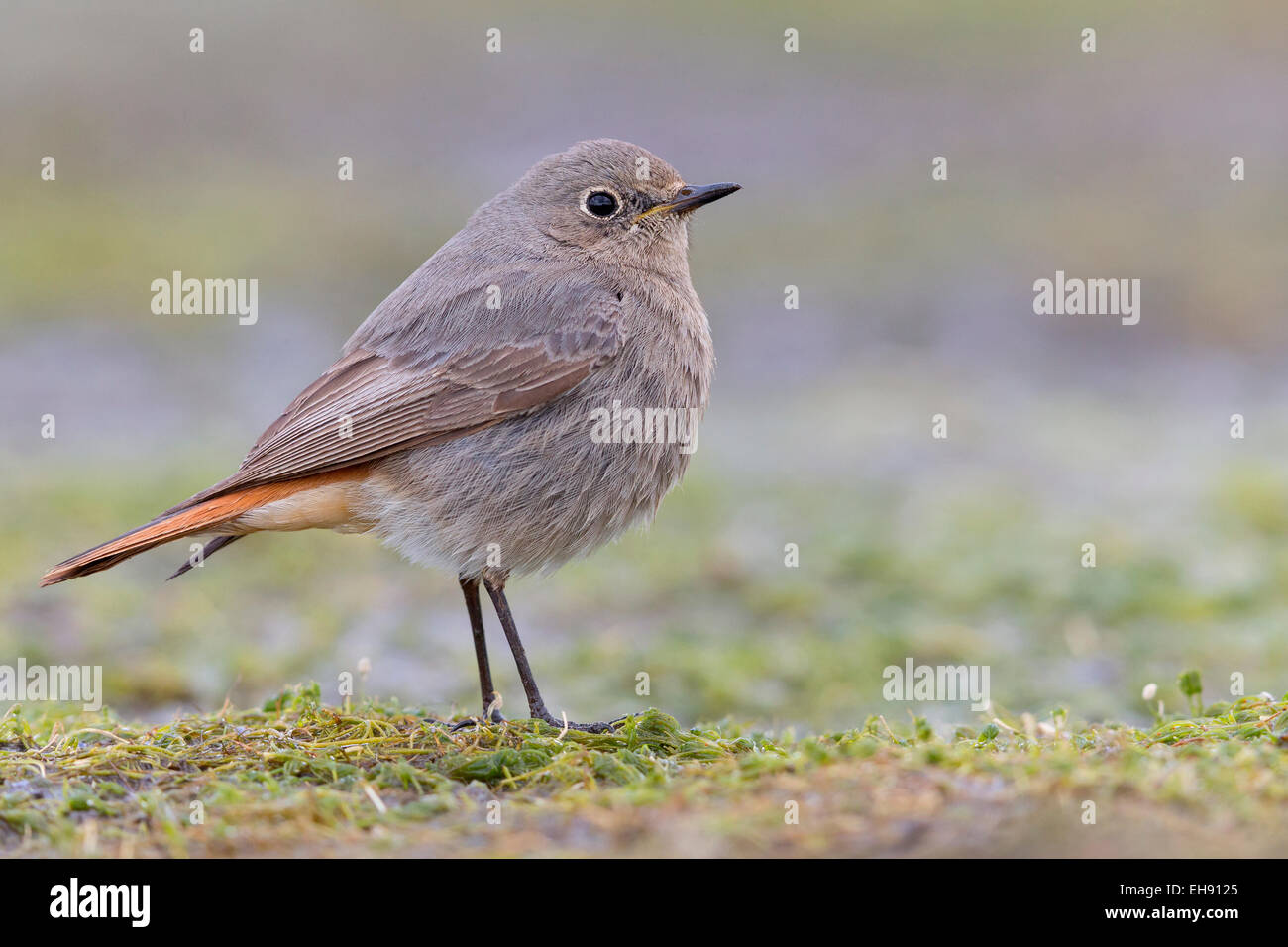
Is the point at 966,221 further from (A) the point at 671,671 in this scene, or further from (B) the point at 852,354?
(A) the point at 671,671

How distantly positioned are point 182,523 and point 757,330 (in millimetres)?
11870

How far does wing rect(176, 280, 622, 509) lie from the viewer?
19.5ft

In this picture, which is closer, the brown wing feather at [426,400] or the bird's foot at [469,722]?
the bird's foot at [469,722]

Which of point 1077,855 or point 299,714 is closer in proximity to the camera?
point 1077,855

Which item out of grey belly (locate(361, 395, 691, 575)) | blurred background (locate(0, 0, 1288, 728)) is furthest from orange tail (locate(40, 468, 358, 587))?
blurred background (locate(0, 0, 1288, 728))

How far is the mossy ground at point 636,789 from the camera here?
3857 mm

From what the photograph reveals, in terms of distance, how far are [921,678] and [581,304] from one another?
3076 millimetres

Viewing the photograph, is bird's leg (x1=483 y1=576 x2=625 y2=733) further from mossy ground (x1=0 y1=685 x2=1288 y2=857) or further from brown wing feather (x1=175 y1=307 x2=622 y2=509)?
brown wing feather (x1=175 y1=307 x2=622 y2=509)

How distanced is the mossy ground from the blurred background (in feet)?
7.26

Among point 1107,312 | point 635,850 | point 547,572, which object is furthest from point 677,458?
point 1107,312

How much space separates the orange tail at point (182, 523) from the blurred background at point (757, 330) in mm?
1924

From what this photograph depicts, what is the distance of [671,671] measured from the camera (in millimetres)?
8023

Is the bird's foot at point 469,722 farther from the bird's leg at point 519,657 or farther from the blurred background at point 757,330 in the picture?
the blurred background at point 757,330

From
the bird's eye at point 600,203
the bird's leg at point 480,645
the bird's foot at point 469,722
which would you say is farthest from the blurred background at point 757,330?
the bird's eye at point 600,203
